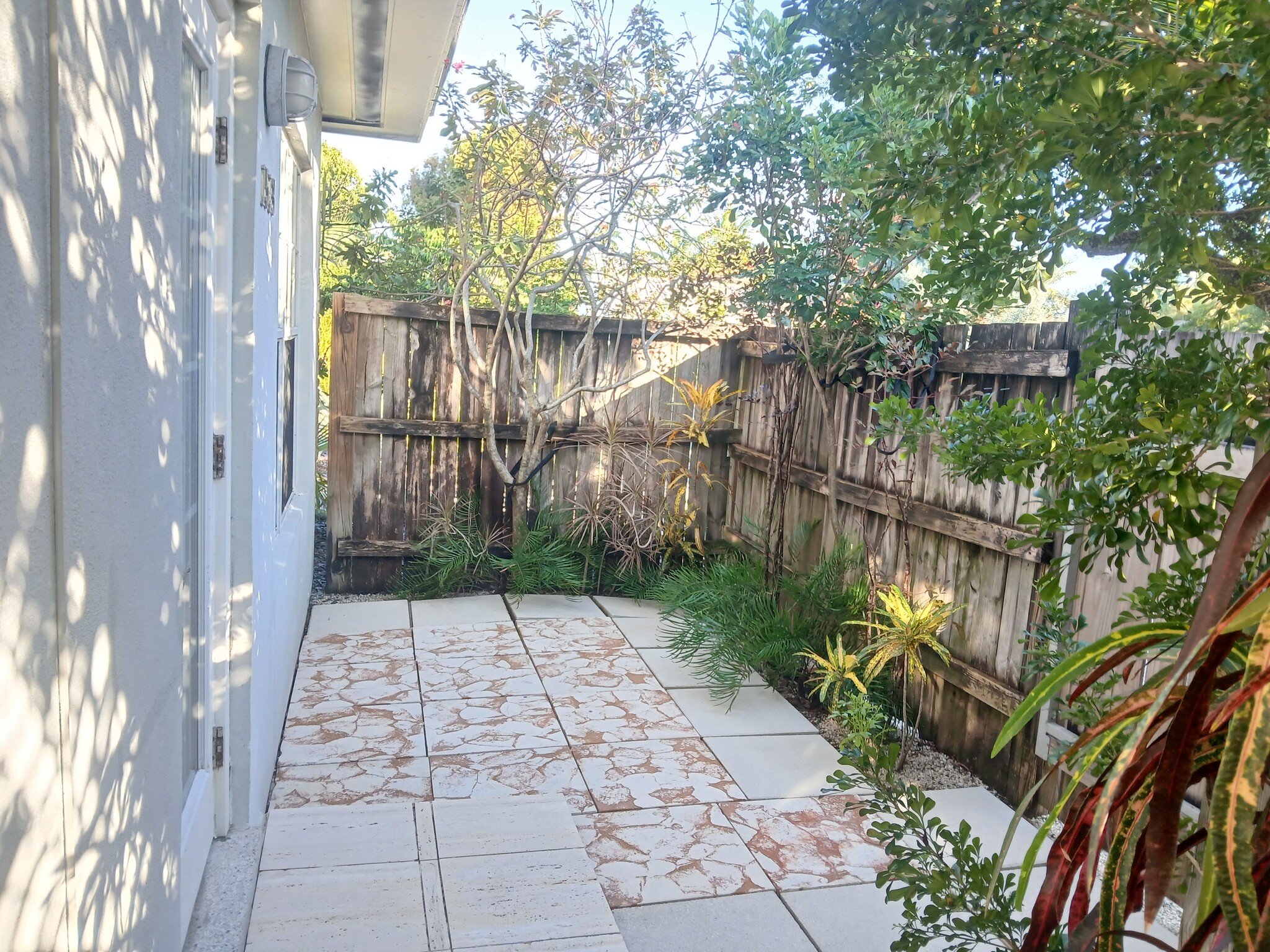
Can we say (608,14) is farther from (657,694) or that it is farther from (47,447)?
(47,447)

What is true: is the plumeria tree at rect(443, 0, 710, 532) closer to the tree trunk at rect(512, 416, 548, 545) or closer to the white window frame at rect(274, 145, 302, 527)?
the tree trunk at rect(512, 416, 548, 545)

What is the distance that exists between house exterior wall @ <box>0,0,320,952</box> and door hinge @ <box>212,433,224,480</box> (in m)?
0.89

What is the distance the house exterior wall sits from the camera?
952mm

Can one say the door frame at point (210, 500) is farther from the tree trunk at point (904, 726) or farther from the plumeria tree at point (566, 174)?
the plumeria tree at point (566, 174)

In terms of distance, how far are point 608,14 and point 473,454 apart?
2730 millimetres

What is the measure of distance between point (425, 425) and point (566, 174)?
1.75m

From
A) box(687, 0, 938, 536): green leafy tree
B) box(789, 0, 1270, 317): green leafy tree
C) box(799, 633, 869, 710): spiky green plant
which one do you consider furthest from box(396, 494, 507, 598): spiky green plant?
box(789, 0, 1270, 317): green leafy tree

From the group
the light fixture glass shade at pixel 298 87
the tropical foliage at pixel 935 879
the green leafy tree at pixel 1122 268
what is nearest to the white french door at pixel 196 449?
the light fixture glass shade at pixel 298 87

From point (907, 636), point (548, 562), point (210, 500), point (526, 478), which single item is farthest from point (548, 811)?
point (526, 478)

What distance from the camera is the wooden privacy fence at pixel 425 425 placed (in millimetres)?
6066

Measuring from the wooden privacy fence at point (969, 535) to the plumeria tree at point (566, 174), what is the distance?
1.88 meters

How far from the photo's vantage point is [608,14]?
18.5 ft

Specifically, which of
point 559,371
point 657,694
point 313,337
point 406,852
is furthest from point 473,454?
point 406,852

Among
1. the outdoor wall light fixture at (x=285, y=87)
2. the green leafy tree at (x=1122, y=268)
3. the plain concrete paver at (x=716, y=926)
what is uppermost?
the outdoor wall light fixture at (x=285, y=87)
